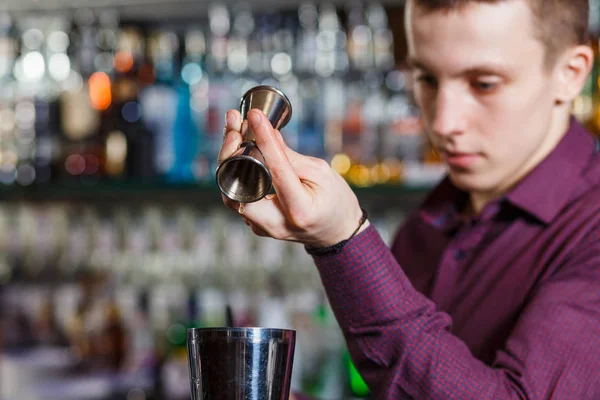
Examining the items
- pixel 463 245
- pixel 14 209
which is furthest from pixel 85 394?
pixel 463 245

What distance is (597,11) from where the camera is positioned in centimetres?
223

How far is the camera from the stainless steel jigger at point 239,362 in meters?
0.60

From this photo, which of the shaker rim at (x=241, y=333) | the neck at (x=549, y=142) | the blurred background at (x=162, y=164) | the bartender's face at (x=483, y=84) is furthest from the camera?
the blurred background at (x=162, y=164)

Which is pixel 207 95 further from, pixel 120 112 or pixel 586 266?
pixel 586 266

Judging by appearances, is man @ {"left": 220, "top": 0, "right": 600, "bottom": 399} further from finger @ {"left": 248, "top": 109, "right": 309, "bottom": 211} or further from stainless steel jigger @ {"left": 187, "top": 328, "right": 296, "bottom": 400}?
stainless steel jigger @ {"left": 187, "top": 328, "right": 296, "bottom": 400}

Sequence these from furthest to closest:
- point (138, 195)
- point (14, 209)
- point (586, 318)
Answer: point (14, 209), point (138, 195), point (586, 318)

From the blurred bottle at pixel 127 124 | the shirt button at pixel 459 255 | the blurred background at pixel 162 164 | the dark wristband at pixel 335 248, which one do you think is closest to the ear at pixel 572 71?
the shirt button at pixel 459 255

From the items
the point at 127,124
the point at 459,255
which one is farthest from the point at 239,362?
the point at 127,124

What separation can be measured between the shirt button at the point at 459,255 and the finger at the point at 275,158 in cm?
51

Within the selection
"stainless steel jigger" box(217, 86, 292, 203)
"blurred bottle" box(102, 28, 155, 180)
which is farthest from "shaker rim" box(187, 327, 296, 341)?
"blurred bottle" box(102, 28, 155, 180)

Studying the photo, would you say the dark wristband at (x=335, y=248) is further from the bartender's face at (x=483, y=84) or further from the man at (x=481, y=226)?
the bartender's face at (x=483, y=84)

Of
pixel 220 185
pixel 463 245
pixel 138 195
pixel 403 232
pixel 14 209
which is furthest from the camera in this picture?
pixel 14 209

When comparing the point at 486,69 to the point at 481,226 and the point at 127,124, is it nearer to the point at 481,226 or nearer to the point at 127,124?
the point at 481,226

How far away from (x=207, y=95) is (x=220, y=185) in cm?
179
